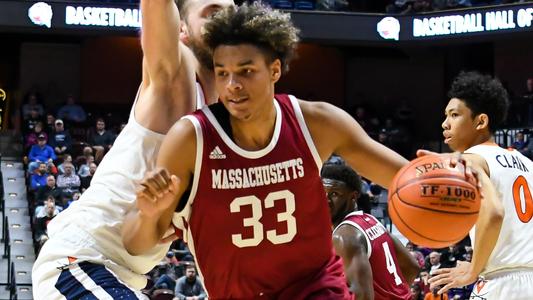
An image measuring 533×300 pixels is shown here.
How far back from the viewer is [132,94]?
22.4 metres

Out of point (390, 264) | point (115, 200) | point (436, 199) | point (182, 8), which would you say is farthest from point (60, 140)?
point (436, 199)

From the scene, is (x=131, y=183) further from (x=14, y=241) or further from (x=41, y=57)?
(x=41, y=57)

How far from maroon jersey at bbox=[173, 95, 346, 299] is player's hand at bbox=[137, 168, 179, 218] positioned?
0.28m

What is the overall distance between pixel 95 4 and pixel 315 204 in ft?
49.9

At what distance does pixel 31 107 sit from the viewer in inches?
733

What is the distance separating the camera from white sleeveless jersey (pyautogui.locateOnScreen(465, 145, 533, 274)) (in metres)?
5.55

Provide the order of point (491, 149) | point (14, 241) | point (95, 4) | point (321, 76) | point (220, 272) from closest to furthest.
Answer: point (220, 272)
point (491, 149)
point (14, 241)
point (95, 4)
point (321, 76)

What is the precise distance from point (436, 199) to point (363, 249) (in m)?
1.57

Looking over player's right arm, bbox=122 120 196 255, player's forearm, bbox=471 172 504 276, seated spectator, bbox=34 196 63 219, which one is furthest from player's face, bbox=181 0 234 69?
seated spectator, bbox=34 196 63 219

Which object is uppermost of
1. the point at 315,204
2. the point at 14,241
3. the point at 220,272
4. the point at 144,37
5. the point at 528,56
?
the point at 528,56

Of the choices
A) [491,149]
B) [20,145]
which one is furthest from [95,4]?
[491,149]

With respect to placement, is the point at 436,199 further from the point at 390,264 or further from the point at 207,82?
the point at 390,264

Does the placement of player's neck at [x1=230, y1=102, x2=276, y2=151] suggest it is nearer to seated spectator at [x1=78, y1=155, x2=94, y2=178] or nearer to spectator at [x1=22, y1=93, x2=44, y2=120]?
seated spectator at [x1=78, y1=155, x2=94, y2=178]

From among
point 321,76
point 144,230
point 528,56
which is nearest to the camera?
point 144,230
